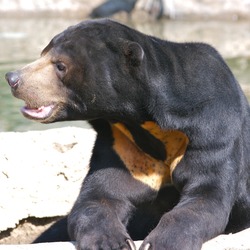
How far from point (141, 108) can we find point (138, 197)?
53 centimetres

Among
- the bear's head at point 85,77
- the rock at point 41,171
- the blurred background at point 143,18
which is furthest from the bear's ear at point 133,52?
the blurred background at point 143,18

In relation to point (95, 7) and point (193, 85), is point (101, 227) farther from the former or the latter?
point (95, 7)

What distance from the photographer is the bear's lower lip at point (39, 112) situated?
13.6 ft

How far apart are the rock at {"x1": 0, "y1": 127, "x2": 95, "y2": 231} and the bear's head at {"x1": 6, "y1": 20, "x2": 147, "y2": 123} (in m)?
1.57

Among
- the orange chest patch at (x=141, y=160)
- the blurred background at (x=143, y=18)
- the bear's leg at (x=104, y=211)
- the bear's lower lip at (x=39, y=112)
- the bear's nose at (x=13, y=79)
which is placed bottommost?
the blurred background at (x=143, y=18)

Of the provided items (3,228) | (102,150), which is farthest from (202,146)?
(3,228)

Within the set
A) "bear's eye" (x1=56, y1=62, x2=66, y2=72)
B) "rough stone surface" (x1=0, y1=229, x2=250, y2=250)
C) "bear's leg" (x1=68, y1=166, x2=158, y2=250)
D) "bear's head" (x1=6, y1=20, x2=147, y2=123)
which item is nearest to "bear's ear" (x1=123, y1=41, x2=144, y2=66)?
"bear's head" (x1=6, y1=20, x2=147, y2=123)

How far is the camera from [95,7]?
16141mm

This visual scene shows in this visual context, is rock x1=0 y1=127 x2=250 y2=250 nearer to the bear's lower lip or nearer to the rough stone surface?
the bear's lower lip

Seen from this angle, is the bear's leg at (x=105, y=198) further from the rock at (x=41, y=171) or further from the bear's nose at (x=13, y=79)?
the rock at (x=41, y=171)

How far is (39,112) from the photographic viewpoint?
4.17 meters

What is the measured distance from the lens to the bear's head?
4.09m

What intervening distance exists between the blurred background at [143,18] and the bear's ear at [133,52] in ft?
28.4

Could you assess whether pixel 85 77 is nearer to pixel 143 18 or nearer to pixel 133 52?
pixel 133 52
